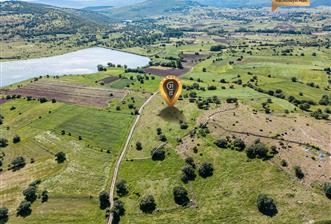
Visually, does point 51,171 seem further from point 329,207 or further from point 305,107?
point 305,107

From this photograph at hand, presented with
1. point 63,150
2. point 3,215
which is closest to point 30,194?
point 3,215

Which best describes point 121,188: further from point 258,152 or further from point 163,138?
point 258,152

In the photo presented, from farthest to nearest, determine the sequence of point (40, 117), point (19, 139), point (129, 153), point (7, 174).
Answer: point (40, 117) < point (19, 139) < point (129, 153) < point (7, 174)

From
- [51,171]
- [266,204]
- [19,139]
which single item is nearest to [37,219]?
[51,171]

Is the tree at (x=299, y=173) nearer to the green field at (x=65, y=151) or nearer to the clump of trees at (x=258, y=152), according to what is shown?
the clump of trees at (x=258, y=152)

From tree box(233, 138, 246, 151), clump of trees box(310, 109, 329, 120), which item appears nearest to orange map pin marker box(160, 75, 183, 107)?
tree box(233, 138, 246, 151)

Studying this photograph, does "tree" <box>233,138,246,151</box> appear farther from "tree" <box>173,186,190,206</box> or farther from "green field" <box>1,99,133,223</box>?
"green field" <box>1,99,133,223</box>
